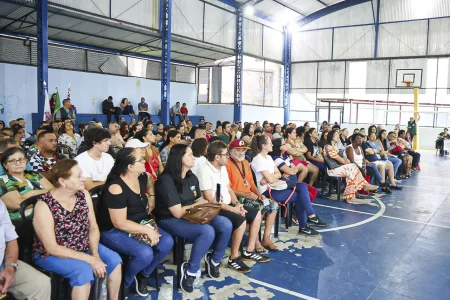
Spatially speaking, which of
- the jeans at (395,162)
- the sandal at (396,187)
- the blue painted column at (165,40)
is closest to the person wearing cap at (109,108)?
the blue painted column at (165,40)

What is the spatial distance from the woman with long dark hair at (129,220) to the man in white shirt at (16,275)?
609 mm

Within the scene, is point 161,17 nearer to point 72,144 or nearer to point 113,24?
point 113,24

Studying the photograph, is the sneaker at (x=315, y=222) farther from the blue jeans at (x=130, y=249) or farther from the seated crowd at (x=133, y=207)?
the blue jeans at (x=130, y=249)

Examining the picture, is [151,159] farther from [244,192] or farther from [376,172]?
[376,172]

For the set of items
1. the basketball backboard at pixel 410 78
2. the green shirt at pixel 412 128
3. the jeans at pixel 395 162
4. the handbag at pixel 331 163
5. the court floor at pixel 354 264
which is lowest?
the court floor at pixel 354 264

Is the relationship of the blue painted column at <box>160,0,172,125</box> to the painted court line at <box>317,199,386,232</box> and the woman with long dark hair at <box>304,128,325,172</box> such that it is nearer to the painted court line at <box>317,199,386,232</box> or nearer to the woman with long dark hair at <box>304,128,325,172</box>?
the woman with long dark hair at <box>304,128,325,172</box>

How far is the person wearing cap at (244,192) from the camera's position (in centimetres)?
404

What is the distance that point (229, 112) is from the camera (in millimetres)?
18000

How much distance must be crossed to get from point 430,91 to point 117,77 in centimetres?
1338

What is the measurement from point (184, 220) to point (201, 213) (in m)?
0.20

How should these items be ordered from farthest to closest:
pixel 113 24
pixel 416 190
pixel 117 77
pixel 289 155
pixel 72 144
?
pixel 117 77 < pixel 113 24 < pixel 416 190 < pixel 289 155 < pixel 72 144

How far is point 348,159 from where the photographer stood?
22.9ft

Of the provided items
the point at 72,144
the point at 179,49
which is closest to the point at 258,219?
the point at 72,144

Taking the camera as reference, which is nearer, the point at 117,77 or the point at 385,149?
the point at 385,149
